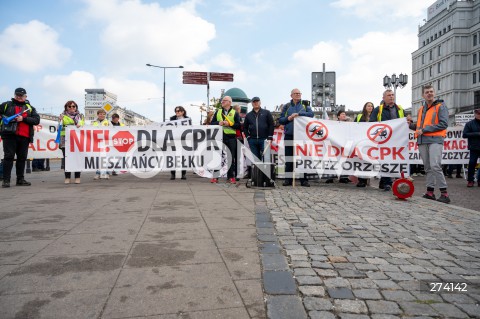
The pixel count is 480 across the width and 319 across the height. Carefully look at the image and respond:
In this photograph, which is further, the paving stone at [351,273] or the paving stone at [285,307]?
the paving stone at [351,273]

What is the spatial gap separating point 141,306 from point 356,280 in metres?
1.57

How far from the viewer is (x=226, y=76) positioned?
21.4 metres

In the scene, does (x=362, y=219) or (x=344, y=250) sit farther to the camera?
(x=362, y=219)

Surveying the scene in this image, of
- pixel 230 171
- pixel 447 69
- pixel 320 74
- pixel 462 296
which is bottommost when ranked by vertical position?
pixel 462 296

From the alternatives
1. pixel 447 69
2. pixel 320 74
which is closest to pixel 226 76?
pixel 320 74

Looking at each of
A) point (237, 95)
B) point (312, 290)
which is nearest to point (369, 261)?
point (312, 290)

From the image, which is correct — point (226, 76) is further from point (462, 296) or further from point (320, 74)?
point (462, 296)

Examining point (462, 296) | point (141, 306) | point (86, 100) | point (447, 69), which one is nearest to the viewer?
point (141, 306)

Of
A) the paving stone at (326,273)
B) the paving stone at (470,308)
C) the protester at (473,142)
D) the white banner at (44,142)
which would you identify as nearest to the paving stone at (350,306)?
the paving stone at (326,273)

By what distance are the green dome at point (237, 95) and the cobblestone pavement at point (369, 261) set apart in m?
19.8

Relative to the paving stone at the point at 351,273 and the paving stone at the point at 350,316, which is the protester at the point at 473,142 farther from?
the paving stone at the point at 350,316

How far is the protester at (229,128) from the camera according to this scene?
30.6ft

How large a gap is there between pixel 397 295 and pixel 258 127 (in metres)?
6.66

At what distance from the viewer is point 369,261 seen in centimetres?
315
